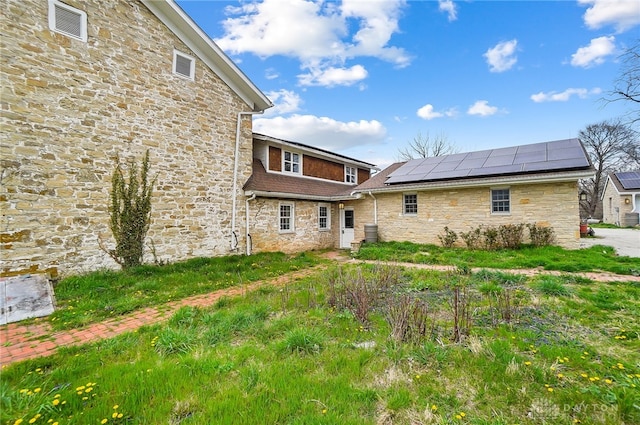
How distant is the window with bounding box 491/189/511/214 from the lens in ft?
36.8

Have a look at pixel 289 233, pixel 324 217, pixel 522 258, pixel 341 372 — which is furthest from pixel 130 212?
pixel 522 258

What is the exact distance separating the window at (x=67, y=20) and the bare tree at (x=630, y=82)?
17.8 metres

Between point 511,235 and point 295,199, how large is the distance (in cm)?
925

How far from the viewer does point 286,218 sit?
501 inches

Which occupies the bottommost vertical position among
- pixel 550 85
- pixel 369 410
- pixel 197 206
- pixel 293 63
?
pixel 369 410

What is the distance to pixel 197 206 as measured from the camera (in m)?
9.80

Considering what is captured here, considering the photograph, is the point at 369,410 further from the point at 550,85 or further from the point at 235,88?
the point at 550,85

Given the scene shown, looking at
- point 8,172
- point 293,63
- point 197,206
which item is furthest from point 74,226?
point 293,63

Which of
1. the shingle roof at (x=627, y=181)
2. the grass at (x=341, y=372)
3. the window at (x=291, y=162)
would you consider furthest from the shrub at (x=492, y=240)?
the shingle roof at (x=627, y=181)

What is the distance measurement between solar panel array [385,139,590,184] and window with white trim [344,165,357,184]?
397 centimetres

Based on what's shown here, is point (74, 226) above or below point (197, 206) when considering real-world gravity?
below

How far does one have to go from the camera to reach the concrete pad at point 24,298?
487 cm

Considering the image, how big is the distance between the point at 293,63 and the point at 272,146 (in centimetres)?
507

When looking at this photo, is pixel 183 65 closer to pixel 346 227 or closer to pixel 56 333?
pixel 56 333
